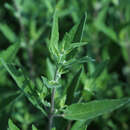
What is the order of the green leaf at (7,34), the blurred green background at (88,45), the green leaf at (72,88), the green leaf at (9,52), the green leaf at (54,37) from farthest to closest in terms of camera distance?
the green leaf at (7,34) → the blurred green background at (88,45) → the green leaf at (9,52) → the green leaf at (72,88) → the green leaf at (54,37)

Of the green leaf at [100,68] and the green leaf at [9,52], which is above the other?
the green leaf at [9,52]

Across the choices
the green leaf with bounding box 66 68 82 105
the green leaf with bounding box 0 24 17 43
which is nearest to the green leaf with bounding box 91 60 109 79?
the green leaf with bounding box 66 68 82 105

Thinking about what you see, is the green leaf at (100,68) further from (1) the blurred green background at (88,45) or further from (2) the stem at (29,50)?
(2) the stem at (29,50)

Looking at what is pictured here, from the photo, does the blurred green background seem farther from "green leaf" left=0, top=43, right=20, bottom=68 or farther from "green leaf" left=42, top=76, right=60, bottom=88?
"green leaf" left=42, top=76, right=60, bottom=88

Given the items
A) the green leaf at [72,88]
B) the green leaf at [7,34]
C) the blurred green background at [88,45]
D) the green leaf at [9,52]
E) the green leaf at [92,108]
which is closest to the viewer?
the green leaf at [92,108]

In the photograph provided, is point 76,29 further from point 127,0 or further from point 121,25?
point 127,0

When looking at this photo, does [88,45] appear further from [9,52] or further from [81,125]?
[81,125]

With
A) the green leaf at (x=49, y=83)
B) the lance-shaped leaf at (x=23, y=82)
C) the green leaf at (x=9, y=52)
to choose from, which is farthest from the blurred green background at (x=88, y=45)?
the green leaf at (x=49, y=83)

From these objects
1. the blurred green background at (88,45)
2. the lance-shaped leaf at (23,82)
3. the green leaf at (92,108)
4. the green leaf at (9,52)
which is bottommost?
the blurred green background at (88,45)

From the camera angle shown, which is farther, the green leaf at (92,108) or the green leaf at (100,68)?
the green leaf at (100,68)
